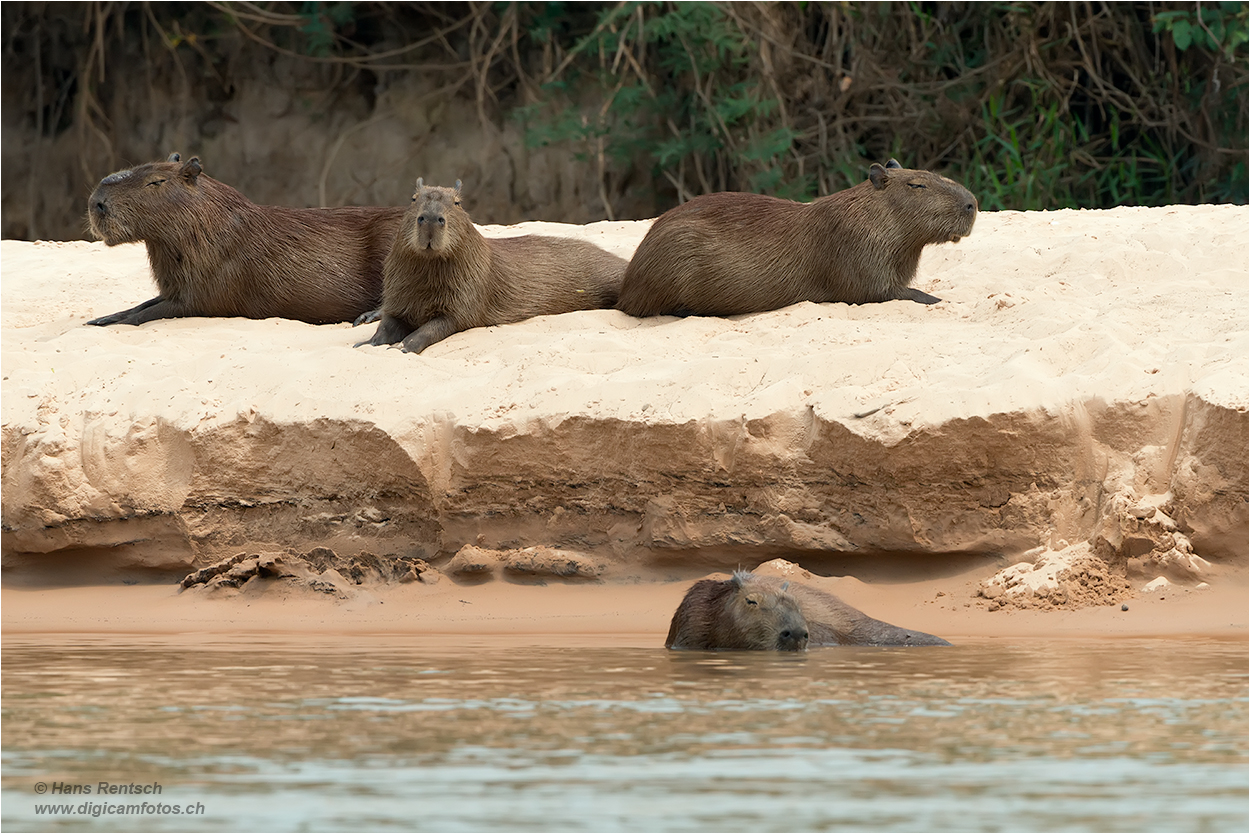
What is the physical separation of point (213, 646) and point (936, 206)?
3.86 metres

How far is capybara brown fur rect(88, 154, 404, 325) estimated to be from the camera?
786 centimetres

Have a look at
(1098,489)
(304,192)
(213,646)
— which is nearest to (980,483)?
(1098,489)

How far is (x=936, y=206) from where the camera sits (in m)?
7.54

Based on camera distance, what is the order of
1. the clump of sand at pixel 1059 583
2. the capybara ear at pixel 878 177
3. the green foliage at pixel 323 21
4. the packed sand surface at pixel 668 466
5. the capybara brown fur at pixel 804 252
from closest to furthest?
1. the clump of sand at pixel 1059 583
2. the packed sand surface at pixel 668 466
3. the capybara brown fur at pixel 804 252
4. the capybara ear at pixel 878 177
5. the green foliage at pixel 323 21

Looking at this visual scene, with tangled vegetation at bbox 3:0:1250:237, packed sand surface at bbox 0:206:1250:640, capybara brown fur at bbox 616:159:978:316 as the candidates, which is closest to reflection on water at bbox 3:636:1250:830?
packed sand surface at bbox 0:206:1250:640

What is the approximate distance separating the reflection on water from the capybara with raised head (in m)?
0.11

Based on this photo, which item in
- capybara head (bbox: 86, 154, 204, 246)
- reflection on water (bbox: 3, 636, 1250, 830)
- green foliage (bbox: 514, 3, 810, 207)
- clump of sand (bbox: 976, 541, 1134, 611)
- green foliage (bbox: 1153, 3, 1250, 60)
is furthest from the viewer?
green foliage (bbox: 514, 3, 810, 207)

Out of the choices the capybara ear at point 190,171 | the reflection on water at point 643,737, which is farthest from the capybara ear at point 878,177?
the capybara ear at point 190,171

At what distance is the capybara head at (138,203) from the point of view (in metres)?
7.81

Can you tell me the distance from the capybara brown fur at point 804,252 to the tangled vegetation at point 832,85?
13.3 ft

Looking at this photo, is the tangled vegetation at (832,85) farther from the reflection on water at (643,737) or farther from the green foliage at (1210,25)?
the reflection on water at (643,737)

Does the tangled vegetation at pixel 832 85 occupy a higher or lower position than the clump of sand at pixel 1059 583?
higher

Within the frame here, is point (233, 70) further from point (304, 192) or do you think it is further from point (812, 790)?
point (812, 790)

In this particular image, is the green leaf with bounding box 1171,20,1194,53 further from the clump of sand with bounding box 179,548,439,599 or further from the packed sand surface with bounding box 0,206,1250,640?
the clump of sand with bounding box 179,548,439,599
